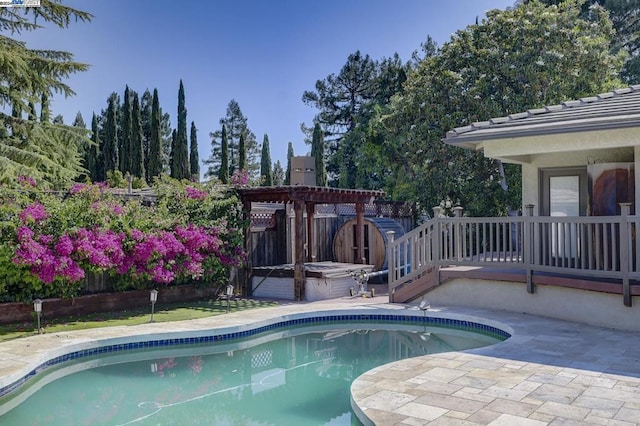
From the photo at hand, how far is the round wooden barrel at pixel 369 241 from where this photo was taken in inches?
632

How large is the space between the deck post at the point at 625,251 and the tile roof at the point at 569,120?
138 centimetres

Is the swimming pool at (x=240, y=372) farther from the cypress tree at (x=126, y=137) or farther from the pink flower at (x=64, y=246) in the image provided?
the cypress tree at (x=126, y=137)

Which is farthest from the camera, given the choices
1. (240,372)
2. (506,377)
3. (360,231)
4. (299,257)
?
(360,231)

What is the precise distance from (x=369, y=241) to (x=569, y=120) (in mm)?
7643

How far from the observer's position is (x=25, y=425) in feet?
19.2

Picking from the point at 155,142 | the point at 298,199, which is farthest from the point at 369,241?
the point at 155,142

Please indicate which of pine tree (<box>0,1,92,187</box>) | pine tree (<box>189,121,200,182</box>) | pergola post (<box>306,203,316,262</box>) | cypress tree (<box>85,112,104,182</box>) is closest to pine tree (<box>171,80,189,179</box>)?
pine tree (<box>189,121,200,182</box>)

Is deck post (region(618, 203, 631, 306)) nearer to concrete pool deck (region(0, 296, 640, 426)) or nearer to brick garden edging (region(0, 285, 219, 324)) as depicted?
concrete pool deck (region(0, 296, 640, 426))

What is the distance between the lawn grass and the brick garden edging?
14cm

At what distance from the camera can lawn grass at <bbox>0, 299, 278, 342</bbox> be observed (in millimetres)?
9663

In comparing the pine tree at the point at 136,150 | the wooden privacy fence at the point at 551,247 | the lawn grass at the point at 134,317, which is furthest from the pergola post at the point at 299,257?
the pine tree at the point at 136,150

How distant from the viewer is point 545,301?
10000mm

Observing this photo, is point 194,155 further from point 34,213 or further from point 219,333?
point 219,333

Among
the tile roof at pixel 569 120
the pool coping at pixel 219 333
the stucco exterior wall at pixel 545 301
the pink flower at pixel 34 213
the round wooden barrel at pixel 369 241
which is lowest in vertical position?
the pool coping at pixel 219 333
